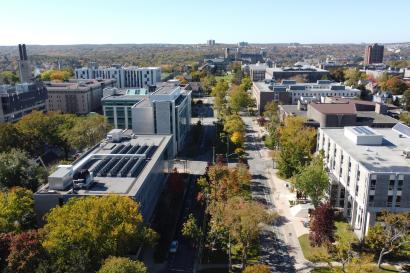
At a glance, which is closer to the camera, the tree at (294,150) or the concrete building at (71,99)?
the tree at (294,150)

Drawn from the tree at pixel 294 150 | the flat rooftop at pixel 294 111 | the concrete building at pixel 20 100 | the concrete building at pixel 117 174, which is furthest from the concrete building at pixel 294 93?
the concrete building at pixel 20 100

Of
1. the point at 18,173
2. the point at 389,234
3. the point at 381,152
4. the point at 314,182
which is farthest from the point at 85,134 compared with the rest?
the point at 389,234

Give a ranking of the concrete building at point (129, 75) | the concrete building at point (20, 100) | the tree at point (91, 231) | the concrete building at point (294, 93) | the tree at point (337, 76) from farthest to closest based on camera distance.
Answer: the tree at point (337, 76) → the concrete building at point (129, 75) → the concrete building at point (294, 93) → the concrete building at point (20, 100) → the tree at point (91, 231)

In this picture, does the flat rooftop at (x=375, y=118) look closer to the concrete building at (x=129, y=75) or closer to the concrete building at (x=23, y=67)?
the concrete building at (x=129, y=75)

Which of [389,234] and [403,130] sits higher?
[403,130]

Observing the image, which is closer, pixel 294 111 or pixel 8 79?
pixel 294 111

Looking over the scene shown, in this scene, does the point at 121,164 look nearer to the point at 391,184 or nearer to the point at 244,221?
the point at 244,221

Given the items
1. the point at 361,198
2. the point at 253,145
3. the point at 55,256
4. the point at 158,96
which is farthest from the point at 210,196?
the point at 253,145

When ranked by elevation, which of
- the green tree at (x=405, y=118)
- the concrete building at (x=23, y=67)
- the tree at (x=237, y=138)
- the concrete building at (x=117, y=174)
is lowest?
the tree at (x=237, y=138)
